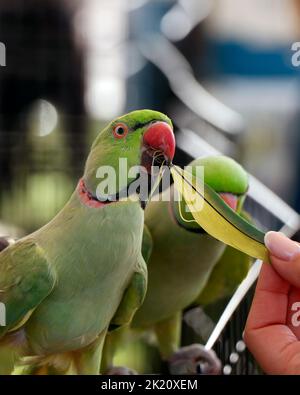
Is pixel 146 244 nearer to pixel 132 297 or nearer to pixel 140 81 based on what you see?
pixel 132 297

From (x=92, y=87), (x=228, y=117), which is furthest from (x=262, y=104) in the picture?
(x=92, y=87)

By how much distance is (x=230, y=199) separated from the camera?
494 millimetres

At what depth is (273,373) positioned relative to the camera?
0.49 meters

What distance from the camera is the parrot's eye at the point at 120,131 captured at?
0.45m

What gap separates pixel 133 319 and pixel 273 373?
13 centimetres

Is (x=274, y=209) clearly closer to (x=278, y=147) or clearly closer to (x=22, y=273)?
(x=278, y=147)

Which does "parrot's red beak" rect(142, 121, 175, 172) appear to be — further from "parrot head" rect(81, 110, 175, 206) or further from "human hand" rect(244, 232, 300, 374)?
"human hand" rect(244, 232, 300, 374)

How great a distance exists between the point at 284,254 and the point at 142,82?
20 cm

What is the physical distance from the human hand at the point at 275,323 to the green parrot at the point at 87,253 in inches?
4.4

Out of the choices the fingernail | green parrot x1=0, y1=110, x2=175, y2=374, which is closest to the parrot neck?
green parrot x1=0, y1=110, x2=175, y2=374

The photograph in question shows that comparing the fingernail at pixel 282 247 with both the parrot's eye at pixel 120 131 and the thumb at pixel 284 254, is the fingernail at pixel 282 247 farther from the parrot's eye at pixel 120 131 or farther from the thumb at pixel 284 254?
the parrot's eye at pixel 120 131

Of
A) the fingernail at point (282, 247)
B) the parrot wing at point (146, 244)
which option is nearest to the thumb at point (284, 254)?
the fingernail at point (282, 247)

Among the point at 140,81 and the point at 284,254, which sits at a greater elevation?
the point at 140,81

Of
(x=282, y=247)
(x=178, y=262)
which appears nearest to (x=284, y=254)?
(x=282, y=247)
